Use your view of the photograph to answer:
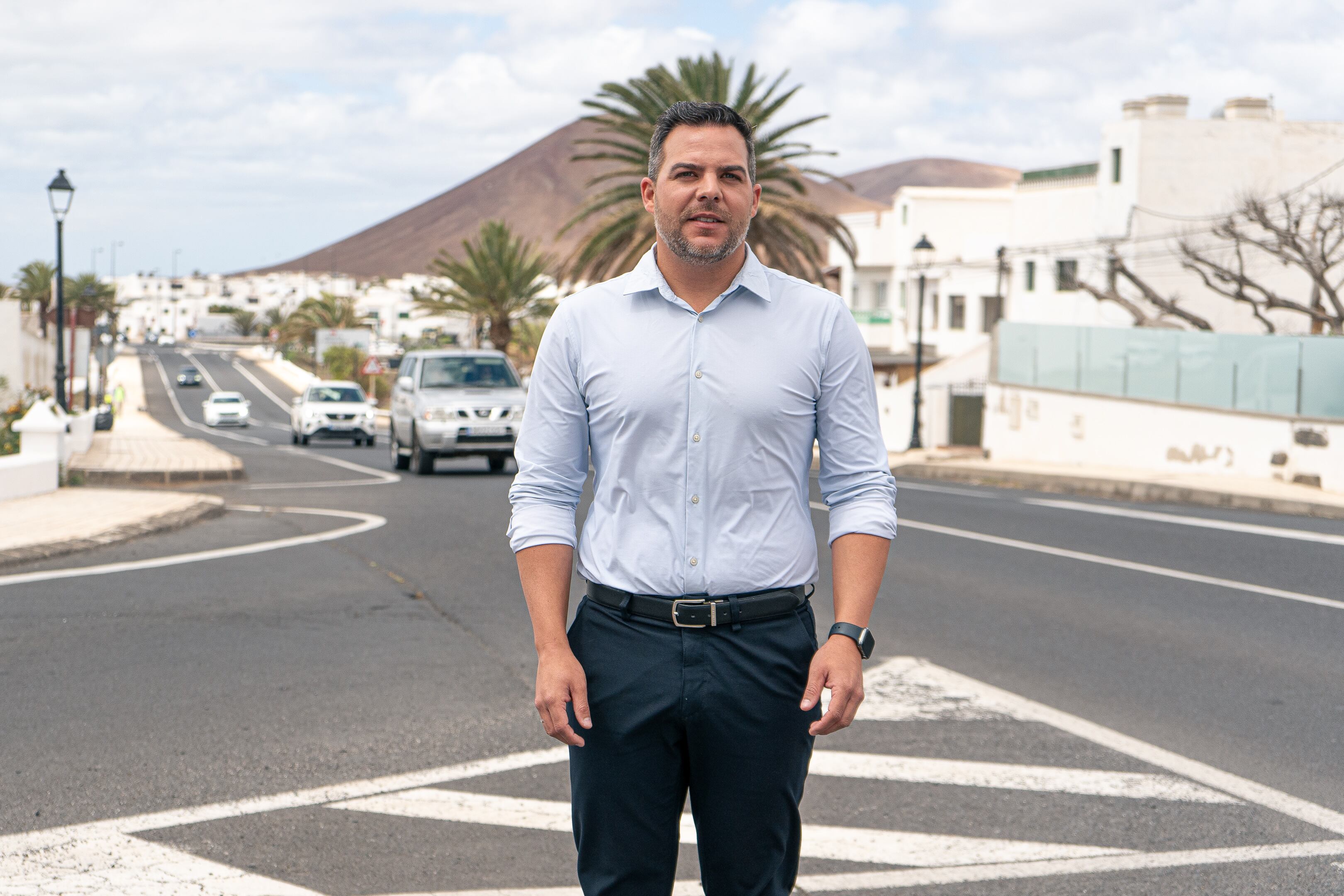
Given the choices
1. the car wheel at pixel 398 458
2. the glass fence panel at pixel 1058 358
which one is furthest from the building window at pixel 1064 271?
the car wheel at pixel 398 458

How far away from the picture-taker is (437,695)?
7289mm

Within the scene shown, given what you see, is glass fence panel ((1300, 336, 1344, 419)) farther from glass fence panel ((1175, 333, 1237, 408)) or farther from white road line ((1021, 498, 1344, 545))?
white road line ((1021, 498, 1344, 545))

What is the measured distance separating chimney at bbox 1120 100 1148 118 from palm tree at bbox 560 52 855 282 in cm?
1607

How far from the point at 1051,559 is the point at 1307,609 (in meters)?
2.81

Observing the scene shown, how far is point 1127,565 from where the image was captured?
12586mm

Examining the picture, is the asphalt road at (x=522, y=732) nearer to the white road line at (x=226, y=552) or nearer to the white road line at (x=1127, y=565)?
the white road line at (x=1127, y=565)

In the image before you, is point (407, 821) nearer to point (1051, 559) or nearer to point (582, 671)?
point (582, 671)

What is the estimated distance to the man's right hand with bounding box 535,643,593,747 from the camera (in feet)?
9.87

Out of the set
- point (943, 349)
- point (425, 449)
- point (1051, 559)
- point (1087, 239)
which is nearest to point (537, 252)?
point (943, 349)

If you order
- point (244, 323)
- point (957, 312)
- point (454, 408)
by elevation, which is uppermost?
point (244, 323)

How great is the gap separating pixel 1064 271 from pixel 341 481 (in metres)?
35.3

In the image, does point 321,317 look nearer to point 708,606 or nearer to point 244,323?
point 244,323

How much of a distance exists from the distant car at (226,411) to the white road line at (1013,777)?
211 feet

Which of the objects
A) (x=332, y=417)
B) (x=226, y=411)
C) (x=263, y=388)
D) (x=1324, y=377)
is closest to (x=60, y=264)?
(x=332, y=417)
